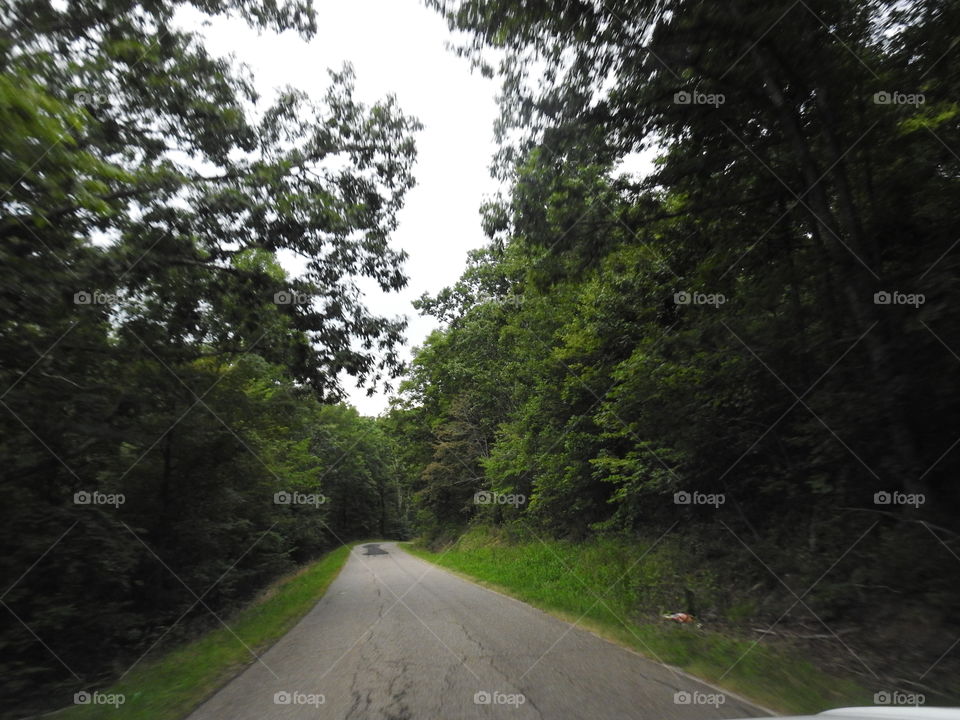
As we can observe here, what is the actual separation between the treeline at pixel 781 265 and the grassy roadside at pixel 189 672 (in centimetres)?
664

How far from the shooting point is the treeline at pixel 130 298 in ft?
19.3

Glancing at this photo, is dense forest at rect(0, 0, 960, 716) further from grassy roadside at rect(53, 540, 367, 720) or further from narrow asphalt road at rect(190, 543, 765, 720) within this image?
narrow asphalt road at rect(190, 543, 765, 720)

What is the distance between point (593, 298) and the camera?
13.6m

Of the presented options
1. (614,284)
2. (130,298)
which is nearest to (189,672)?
(130,298)

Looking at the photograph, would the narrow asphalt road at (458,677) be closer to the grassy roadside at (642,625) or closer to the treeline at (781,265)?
the grassy roadside at (642,625)

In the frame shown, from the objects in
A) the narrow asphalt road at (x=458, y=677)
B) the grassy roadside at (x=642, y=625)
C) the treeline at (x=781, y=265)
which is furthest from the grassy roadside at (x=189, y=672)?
the treeline at (x=781, y=265)

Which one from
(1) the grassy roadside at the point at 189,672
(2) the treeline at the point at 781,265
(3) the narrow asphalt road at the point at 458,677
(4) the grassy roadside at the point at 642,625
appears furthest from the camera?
(2) the treeline at the point at 781,265

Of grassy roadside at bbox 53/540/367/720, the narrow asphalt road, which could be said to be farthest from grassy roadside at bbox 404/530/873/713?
grassy roadside at bbox 53/540/367/720

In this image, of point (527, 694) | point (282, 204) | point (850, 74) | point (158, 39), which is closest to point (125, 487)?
point (282, 204)

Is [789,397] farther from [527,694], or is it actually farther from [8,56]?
[8,56]

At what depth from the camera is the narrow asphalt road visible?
4621 millimetres

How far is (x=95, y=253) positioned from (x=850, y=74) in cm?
996

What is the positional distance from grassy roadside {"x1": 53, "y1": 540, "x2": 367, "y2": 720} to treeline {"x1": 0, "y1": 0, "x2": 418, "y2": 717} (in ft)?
3.16

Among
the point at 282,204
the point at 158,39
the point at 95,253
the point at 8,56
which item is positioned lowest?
the point at 95,253
